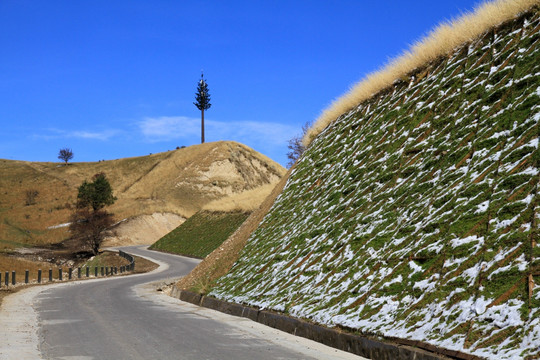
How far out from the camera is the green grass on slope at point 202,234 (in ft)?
159

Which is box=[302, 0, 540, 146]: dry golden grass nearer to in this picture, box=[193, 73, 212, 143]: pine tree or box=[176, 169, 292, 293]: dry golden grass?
box=[176, 169, 292, 293]: dry golden grass

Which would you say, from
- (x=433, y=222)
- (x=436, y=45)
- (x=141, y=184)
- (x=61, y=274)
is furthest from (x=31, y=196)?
(x=433, y=222)

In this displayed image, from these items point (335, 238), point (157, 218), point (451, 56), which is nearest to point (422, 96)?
point (451, 56)

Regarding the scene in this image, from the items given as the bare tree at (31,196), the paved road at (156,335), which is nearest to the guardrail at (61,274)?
the paved road at (156,335)

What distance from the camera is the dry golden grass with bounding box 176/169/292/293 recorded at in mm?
17938

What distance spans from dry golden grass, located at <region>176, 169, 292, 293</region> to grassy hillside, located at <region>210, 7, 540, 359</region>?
85 cm

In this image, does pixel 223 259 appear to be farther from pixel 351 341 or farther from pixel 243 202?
pixel 243 202

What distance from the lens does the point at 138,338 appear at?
9461mm

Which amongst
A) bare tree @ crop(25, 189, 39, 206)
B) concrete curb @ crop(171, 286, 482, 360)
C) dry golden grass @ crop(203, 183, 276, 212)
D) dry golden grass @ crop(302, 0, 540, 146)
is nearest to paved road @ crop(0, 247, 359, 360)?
concrete curb @ crop(171, 286, 482, 360)

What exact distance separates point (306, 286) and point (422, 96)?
6.42 m

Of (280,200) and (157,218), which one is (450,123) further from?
(157,218)

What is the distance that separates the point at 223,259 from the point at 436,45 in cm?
1007

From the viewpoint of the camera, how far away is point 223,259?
19.4 m

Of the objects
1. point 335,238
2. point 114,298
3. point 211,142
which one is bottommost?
point 114,298
